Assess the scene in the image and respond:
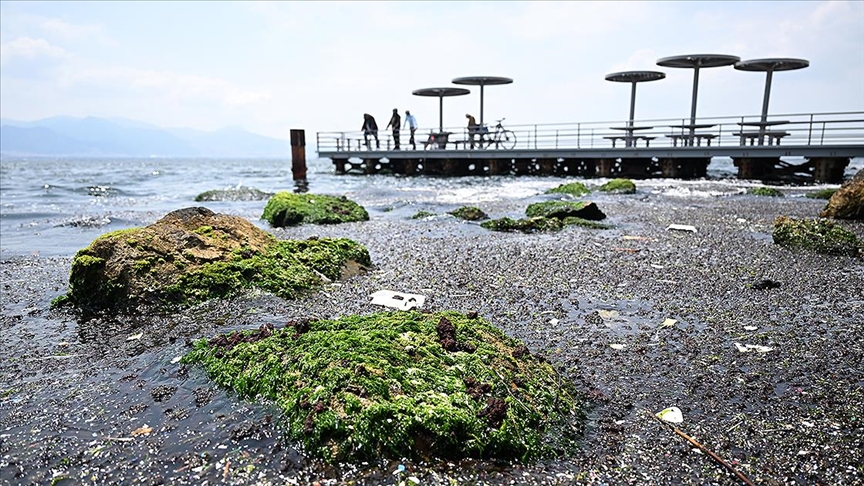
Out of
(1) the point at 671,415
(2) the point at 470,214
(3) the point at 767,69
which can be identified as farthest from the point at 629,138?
(1) the point at 671,415

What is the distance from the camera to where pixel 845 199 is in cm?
1100

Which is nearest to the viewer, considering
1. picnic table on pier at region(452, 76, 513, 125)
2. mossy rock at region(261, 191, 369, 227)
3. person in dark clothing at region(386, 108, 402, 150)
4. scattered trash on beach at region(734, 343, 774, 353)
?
scattered trash on beach at region(734, 343, 774, 353)

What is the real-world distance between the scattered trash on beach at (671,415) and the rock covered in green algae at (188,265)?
379 centimetres

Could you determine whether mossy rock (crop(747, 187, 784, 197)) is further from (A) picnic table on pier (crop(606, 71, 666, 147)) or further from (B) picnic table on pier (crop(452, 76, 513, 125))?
(B) picnic table on pier (crop(452, 76, 513, 125))

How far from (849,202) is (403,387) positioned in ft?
37.3

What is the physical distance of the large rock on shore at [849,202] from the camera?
10.8m

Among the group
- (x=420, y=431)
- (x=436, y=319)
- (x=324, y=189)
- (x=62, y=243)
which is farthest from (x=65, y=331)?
(x=324, y=189)

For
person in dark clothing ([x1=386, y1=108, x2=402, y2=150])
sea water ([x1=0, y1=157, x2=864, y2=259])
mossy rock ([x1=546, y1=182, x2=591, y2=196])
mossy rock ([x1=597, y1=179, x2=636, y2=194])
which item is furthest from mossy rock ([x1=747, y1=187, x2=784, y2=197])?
person in dark clothing ([x1=386, y1=108, x2=402, y2=150])

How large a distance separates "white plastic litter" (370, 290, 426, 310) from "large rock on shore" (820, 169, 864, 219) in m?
9.59

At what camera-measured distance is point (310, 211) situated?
12070mm

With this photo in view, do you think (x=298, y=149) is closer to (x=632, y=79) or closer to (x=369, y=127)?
(x=369, y=127)

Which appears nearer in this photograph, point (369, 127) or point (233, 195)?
point (233, 195)

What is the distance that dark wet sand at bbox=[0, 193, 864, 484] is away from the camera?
2.78 metres

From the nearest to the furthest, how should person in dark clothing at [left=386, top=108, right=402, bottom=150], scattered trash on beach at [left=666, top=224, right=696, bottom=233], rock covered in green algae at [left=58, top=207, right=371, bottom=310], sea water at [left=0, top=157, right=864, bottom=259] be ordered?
rock covered in green algae at [left=58, top=207, right=371, bottom=310], scattered trash on beach at [left=666, top=224, right=696, bottom=233], sea water at [left=0, top=157, right=864, bottom=259], person in dark clothing at [left=386, top=108, right=402, bottom=150]
